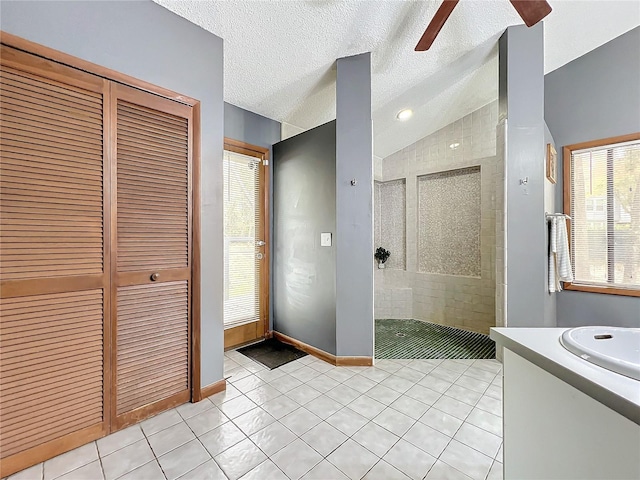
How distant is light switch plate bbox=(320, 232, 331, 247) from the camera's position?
278 centimetres

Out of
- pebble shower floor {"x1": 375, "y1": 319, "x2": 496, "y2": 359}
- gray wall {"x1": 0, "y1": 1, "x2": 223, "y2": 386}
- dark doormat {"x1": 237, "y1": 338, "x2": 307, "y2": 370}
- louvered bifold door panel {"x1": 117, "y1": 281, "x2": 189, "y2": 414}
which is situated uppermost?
gray wall {"x1": 0, "y1": 1, "x2": 223, "y2": 386}

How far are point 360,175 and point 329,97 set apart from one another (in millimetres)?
1097

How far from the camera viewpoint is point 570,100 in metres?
3.49

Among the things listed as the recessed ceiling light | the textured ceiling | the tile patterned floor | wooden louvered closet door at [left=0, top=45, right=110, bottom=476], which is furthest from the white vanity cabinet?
the recessed ceiling light

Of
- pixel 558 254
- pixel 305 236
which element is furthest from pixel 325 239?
Result: pixel 558 254

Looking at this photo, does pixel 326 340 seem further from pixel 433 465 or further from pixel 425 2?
pixel 425 2

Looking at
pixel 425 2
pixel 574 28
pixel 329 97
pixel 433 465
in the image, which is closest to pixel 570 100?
pixel 574 28

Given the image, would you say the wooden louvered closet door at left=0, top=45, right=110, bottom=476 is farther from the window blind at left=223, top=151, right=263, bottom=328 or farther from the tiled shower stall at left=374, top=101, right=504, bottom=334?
the tiled shower stall at left=374, top=101, right=504, bottom=334

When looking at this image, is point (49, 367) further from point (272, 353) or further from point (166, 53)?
point (166, 53)

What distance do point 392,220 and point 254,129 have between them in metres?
2.46

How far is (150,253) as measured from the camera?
6.35ft

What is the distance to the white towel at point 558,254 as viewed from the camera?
2.95 m

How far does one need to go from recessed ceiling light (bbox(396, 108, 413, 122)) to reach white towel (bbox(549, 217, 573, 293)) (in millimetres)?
1927

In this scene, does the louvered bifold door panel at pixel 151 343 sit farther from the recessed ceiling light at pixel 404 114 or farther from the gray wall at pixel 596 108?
the gray wall at pixel 596 108
